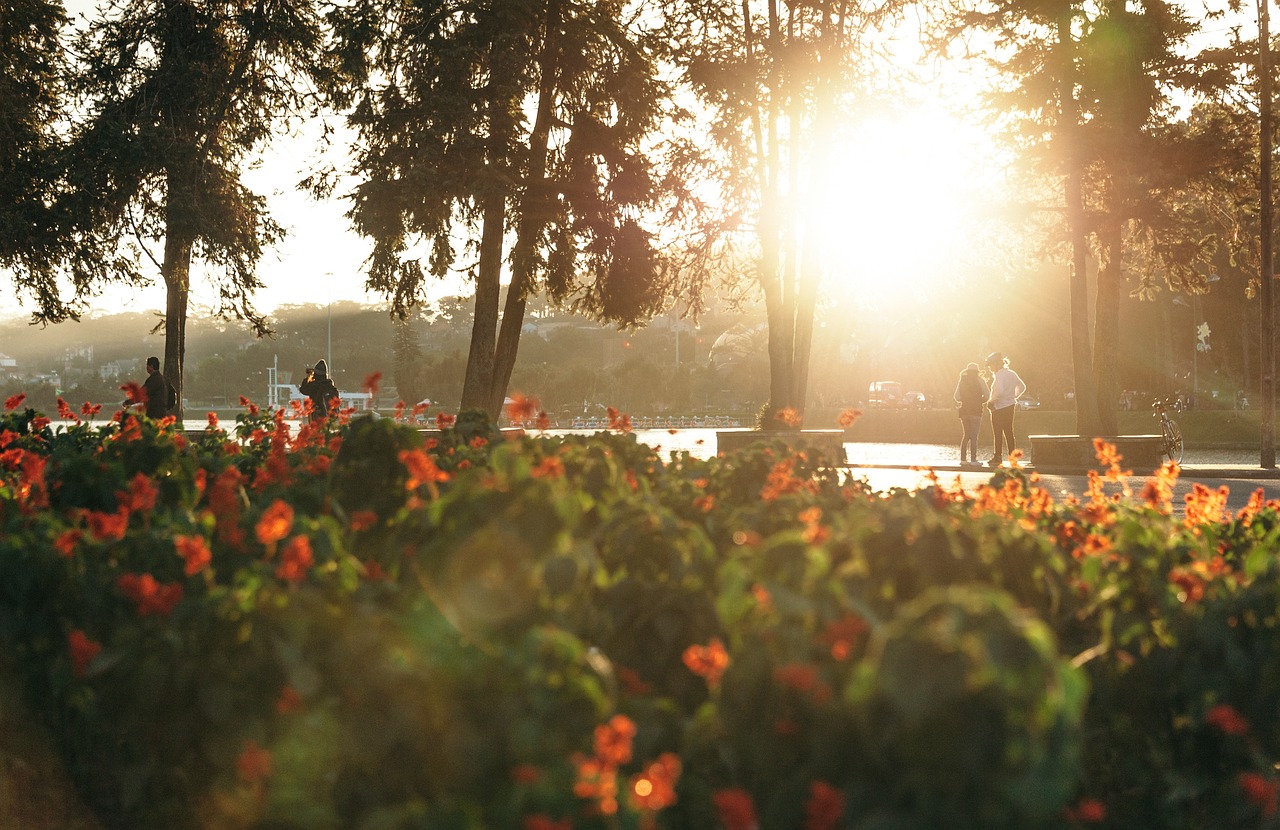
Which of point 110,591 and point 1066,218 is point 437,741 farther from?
point 1066,218

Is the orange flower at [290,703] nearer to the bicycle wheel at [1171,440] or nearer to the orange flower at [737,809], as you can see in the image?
the orange flower at [737,809]

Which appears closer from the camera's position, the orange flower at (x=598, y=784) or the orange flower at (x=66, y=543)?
the orange flower at (x=598, y=784)

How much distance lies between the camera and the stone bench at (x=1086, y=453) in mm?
21828

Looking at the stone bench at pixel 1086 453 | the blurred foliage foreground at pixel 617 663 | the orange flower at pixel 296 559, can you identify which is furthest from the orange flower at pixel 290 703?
the stone bench at pixel 1086 453

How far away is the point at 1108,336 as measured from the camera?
24.0m

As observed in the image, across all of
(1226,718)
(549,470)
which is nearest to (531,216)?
(549,470)

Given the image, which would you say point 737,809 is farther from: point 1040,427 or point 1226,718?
point 1040,427

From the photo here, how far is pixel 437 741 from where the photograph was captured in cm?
218

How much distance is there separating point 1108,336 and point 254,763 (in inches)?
941

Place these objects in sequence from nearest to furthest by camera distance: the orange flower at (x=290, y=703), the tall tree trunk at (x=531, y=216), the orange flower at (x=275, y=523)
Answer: the orange flower at (x=290, y=703), the orange flower at (x=275, y=523), the tall tree trunk at (x=531, y=216)

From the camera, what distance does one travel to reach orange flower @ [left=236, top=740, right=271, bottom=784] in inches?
88.4

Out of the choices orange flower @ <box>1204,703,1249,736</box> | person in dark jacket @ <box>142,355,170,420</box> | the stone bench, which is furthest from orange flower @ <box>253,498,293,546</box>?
the stone bench

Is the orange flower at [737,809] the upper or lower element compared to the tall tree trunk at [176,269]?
lower

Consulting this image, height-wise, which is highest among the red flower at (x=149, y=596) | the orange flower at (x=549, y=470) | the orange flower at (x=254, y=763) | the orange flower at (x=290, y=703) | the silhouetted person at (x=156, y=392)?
the silhouetted person at (x=156, y=392)
